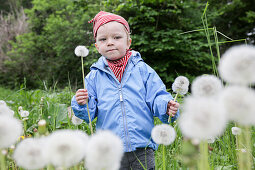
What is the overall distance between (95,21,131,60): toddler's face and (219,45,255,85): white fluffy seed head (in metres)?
1.96

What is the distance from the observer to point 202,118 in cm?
41

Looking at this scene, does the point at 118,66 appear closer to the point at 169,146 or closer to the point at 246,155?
the point at 169,146

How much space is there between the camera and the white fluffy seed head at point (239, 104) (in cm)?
41

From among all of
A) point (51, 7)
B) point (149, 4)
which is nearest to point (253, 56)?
point (149, 4)

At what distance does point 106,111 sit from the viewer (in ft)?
7.68

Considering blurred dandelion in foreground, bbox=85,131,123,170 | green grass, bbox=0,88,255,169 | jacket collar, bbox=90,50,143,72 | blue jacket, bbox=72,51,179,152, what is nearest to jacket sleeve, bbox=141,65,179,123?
blue jacket, bbox=72,51,179,152

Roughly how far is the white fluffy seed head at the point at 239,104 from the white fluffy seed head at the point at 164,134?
52cm

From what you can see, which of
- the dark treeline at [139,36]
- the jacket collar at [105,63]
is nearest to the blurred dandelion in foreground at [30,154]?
the jacket collar at [105,63]

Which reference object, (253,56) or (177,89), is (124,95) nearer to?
(177,89)

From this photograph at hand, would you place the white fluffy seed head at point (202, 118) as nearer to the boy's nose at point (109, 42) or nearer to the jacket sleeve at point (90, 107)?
the jacket sleeve at point (90, 107)

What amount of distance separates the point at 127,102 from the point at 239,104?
1.94 metres

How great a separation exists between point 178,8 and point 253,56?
27.7ft

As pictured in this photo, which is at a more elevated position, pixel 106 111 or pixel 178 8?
pixel 178 8

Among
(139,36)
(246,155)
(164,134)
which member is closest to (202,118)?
(246,155)
